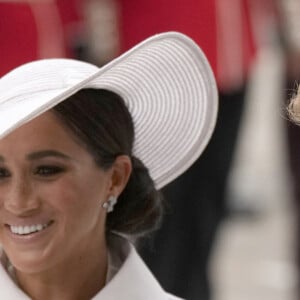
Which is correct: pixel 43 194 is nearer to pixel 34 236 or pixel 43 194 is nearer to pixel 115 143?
pixel 34 236

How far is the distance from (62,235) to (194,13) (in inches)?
76.4

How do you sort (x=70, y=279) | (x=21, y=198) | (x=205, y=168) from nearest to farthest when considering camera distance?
1. (x=21, y=198)
2. (x=70, y=279)
3. (x=205, y=168)

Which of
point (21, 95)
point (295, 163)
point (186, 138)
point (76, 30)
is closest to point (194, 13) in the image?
point (76, 30)

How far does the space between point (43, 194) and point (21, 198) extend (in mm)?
48

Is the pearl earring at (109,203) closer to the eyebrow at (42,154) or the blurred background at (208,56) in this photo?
the eyebrow at (42,154)

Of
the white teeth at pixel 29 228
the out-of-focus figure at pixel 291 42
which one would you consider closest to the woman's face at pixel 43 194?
the white teeth at pixel 29 228

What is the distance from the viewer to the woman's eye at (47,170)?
359 centimetres

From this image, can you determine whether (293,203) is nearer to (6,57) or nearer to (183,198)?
(183,198)

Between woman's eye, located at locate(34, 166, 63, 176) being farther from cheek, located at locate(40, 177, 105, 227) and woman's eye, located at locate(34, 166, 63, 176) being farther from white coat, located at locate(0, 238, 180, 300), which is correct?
white coat, located at locate(0, 238, 180, 300)

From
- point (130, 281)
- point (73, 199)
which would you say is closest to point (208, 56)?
point (130, 281)

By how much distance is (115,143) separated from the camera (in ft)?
12.2

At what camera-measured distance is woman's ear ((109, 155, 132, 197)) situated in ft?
12.3

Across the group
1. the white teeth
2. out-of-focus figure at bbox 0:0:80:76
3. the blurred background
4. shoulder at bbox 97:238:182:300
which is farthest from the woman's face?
out-of-focus figure at bbox 0:0:80:76

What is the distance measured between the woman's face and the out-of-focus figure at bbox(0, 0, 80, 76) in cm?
180
